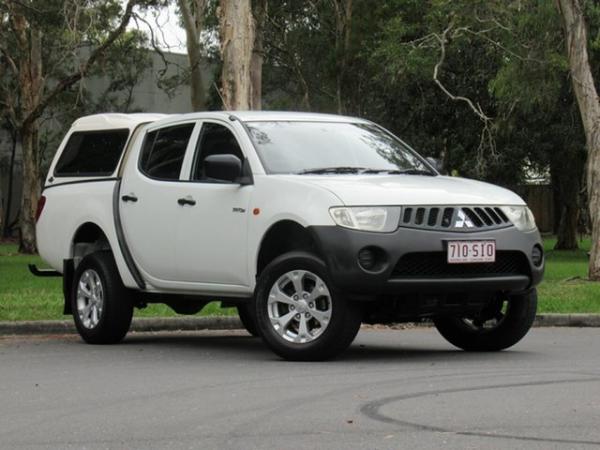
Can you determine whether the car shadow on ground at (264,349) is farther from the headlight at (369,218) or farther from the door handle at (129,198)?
the door handle at (129,198)

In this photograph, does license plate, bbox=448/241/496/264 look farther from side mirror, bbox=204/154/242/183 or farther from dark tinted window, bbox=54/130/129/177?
dark tinted window, bbox=54/130/129/177

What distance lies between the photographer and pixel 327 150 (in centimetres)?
1112

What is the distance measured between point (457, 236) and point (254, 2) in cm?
2577

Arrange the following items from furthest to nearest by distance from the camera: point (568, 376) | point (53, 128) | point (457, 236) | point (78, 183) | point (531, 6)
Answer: point (53, 128) → point (531, 6) → point (78, 183) → point (457, 236) → point (568, 376)

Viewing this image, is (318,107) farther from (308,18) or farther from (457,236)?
(457,236)

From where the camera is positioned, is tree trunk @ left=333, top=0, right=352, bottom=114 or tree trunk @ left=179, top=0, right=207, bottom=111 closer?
tree trunk @ left=179, top=0, right=207, bottom=111

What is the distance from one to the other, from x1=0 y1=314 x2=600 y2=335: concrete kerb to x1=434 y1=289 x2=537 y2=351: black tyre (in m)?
2.88

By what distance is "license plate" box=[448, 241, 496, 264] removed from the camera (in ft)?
32.5

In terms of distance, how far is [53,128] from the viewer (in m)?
53.5

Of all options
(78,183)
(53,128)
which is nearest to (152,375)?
(78,183)

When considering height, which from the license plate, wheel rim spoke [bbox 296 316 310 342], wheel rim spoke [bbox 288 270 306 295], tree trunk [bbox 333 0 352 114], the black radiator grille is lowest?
wheel rim spoke [bbox 296 316 310 342]

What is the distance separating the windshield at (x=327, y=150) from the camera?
10.9 m

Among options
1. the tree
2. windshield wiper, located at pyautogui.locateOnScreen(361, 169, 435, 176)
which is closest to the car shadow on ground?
windshield wiper, located at pyautogui.locateOnScreen(361, 169, 435, 176)

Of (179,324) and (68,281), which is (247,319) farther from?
(68,281)
